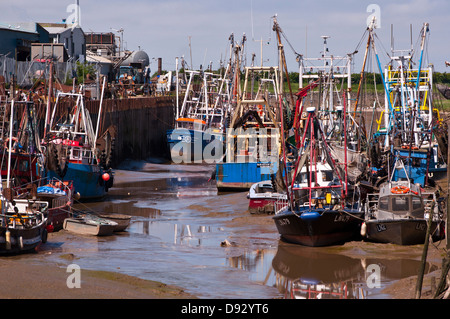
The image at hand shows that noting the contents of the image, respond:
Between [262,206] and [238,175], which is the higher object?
[238,175]

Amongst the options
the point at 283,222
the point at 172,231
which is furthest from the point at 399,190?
the point at 172,231

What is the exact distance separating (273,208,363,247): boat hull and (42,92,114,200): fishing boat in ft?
39.2

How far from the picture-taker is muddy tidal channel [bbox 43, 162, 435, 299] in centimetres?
1816

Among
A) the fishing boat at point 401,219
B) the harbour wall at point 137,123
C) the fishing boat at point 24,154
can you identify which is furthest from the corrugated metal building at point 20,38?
the fishing boat at point 401,219

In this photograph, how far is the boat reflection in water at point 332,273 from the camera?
17.8 m

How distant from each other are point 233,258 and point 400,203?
5.47 meters

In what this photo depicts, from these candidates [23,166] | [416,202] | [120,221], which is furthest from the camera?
[23,166]

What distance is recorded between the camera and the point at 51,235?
24297 mm

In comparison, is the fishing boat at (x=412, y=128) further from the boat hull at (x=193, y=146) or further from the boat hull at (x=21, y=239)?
the boat hull at (x=193, y=146)

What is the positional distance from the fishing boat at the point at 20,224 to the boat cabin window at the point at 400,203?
1053 cm

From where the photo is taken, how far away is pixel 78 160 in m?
34.3

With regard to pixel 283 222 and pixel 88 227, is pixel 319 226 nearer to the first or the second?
pixel 283 222

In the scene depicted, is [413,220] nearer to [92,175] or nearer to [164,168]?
[92,175]

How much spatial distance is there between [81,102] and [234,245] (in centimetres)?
1490
